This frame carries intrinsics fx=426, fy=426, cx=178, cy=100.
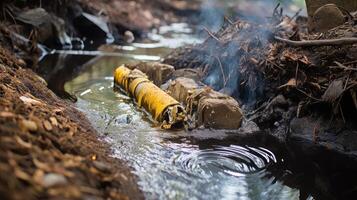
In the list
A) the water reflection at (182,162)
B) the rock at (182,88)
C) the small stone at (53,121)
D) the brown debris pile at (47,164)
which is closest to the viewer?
the brown debris pile at (47,164)

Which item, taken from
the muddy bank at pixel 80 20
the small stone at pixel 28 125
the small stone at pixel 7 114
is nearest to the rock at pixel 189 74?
the muddy bank at pixel 80 20

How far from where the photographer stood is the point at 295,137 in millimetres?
5934

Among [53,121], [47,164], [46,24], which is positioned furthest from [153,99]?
[46,24]

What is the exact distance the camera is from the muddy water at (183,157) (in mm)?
4246

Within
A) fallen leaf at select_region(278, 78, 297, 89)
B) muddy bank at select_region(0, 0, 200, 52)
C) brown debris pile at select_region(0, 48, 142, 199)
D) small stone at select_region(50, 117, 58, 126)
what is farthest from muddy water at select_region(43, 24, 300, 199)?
muddy bank at select_region(0, 0, 200, 52)

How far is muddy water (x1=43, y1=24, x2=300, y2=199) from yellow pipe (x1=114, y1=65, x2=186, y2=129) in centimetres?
15


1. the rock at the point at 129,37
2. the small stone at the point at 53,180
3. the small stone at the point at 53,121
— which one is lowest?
the small stone at the point at 53,180

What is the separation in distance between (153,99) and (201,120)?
2.56 feet

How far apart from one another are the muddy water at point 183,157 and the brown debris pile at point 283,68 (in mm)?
903

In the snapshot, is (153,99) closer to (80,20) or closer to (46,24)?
(46,24)

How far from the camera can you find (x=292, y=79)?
616 cm

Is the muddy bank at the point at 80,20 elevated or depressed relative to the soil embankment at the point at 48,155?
elevated

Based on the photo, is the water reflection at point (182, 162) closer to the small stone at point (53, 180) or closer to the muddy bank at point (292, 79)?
the muddy bank at point (292, 79)

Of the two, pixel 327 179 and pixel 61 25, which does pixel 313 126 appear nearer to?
pixel 327 179
